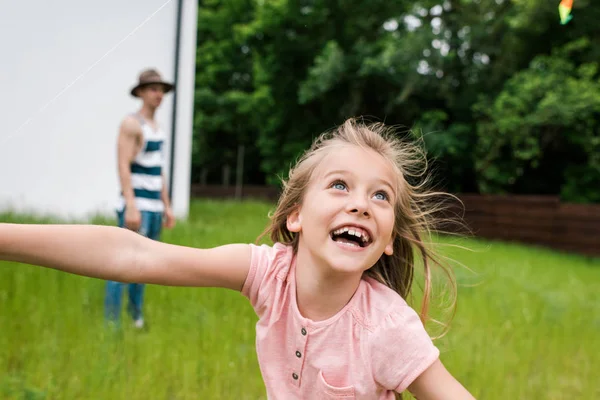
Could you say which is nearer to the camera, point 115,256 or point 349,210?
point 115,256

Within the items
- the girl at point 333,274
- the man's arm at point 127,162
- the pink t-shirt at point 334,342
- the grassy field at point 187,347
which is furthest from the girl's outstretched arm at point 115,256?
the man's arm at point 127,162

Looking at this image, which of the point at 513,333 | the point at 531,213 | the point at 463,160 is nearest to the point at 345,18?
the point at 463,160

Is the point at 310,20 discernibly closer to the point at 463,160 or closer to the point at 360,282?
the point at 463,160

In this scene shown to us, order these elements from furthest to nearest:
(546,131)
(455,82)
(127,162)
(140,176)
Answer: (455,82), (546,131), (140,176), (127,162)

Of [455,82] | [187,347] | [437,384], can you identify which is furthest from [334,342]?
[455,82]

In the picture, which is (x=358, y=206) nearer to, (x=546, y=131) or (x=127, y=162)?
(x=127, y=162)

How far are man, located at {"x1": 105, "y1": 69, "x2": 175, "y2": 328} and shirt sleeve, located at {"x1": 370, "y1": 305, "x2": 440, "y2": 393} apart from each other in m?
2.39

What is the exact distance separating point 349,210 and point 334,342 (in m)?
0.36

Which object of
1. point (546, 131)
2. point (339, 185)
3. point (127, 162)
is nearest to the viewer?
point (339, 185)

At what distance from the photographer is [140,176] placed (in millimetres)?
4090

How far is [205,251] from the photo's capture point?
1.76 meters

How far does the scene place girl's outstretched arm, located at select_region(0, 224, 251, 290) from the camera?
1391 millimetres

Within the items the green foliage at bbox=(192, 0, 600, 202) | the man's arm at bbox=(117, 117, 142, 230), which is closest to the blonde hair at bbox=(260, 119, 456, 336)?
the man's arm at bbox=(117, 117, 142, 230)

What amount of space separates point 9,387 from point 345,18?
55.1ft
